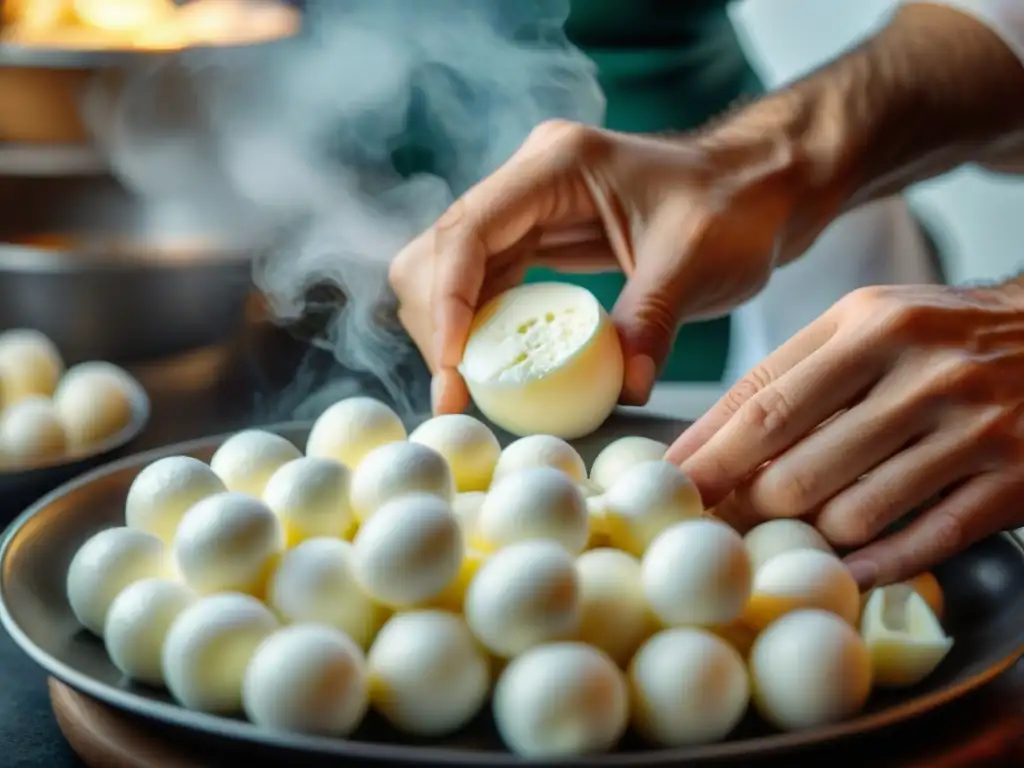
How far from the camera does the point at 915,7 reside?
1367mm

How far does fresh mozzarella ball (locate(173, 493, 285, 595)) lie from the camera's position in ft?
2.16

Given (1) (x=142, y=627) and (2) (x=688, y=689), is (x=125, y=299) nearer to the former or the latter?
(1) (x=142, y=627)

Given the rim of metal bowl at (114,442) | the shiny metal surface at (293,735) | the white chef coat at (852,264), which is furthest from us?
the white chef coat at (852,264)

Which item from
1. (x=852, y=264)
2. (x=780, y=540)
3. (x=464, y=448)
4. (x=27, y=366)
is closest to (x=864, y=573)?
(x=780, y=540)

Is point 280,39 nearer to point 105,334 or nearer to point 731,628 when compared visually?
point 105,334

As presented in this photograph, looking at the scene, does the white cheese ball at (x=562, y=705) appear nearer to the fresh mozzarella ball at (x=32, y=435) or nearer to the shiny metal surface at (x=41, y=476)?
the shiny metal surface at (x=41, y=476)

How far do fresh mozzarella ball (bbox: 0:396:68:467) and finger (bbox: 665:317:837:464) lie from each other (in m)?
0.58

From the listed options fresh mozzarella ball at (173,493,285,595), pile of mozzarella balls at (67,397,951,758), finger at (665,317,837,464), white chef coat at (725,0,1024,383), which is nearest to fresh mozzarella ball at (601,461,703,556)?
pile of mozzarella balls at (67,397,951,758)

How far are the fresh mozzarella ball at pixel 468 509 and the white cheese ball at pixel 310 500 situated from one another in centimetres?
7

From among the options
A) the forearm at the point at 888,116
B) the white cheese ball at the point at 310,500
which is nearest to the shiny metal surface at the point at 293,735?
the white cheese ball at the point at 310,500

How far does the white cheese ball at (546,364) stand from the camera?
0.94 metres

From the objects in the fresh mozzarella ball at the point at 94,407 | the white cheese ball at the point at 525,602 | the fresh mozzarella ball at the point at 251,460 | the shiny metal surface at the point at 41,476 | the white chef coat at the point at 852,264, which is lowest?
the white chef coat at the point at 852,264

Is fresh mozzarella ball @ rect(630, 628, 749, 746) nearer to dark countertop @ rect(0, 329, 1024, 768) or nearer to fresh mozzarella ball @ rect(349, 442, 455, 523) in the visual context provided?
dark countertop @ rect(0, 329, 1024, 768)

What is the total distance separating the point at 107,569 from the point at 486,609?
0.23m
